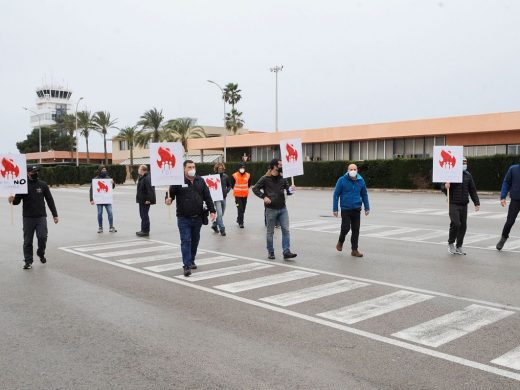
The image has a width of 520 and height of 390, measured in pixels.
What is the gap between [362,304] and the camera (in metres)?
6.82

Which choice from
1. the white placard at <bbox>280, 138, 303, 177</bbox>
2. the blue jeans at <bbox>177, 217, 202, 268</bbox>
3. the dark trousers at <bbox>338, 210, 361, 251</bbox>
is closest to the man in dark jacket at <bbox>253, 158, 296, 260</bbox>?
the white placard at <bbox>280, 138, 303, 177</bbox>

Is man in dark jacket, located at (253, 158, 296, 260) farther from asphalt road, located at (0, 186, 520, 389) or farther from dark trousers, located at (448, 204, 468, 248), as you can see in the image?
dark trousers, located at (448, 204, 468, 248)

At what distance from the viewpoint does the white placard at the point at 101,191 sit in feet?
49.3

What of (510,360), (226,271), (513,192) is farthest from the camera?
(513,192)

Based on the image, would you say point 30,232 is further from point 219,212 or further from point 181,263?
point 219,212

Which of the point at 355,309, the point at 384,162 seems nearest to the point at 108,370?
the point at 355,309

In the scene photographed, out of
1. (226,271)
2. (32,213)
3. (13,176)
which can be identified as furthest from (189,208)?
(13,176)

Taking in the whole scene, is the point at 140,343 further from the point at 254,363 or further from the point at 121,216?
the point at 121,216

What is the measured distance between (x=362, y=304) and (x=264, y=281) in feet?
6.11

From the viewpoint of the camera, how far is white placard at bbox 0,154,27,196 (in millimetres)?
9734

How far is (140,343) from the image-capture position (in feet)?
17.7

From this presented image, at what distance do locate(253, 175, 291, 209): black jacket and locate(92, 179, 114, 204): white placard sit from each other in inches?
245

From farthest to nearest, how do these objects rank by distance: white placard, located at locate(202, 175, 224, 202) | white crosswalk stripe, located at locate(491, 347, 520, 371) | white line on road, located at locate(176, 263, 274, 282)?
white placard, located at locate(202, 175, 224, 202)
white line on road, located at locate(176, 263, 274, 282)
white crosswalk stripe, located at locate(491, 347, 520, 371)

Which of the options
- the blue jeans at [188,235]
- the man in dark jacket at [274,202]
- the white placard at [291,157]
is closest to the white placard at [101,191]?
the white placard at [291,157]
